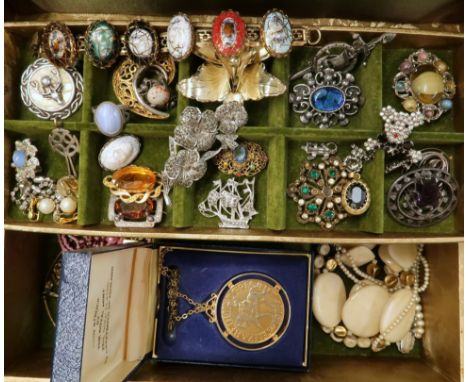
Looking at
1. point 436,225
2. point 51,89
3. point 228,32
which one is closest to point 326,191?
point 436,225

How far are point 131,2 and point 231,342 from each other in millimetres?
1450

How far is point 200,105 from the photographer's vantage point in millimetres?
1606

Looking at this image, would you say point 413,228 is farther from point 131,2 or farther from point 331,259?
point 131,2

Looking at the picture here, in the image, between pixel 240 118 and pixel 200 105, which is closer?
pixel 240 118

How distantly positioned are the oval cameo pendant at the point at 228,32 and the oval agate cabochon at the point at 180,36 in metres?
0.10

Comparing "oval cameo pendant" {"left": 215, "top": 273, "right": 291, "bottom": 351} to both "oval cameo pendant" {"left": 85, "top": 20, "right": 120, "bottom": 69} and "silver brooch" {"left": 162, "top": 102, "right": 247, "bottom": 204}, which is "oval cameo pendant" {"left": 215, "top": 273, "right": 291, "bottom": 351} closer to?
"silver brooch" {"left": 162, "top": 102, "right": 247, "bottom": 204}

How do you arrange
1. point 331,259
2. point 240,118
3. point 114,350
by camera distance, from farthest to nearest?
point 331,259 → point 240,118 → point 114,350

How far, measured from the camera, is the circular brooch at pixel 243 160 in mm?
1568

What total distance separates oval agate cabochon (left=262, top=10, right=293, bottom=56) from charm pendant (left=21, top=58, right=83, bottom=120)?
0.79 meters

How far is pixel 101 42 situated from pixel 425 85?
128cm

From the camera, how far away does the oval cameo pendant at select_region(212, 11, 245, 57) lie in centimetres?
135

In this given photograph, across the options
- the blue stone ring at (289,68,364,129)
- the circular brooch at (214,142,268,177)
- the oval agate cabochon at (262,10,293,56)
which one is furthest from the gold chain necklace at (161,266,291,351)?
the oval agate cabochon at (262,10,293,56)

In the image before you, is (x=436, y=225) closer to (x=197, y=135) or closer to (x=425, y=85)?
(x=425, y=85)

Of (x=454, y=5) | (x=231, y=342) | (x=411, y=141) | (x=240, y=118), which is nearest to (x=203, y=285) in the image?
(x=231, y=342)
